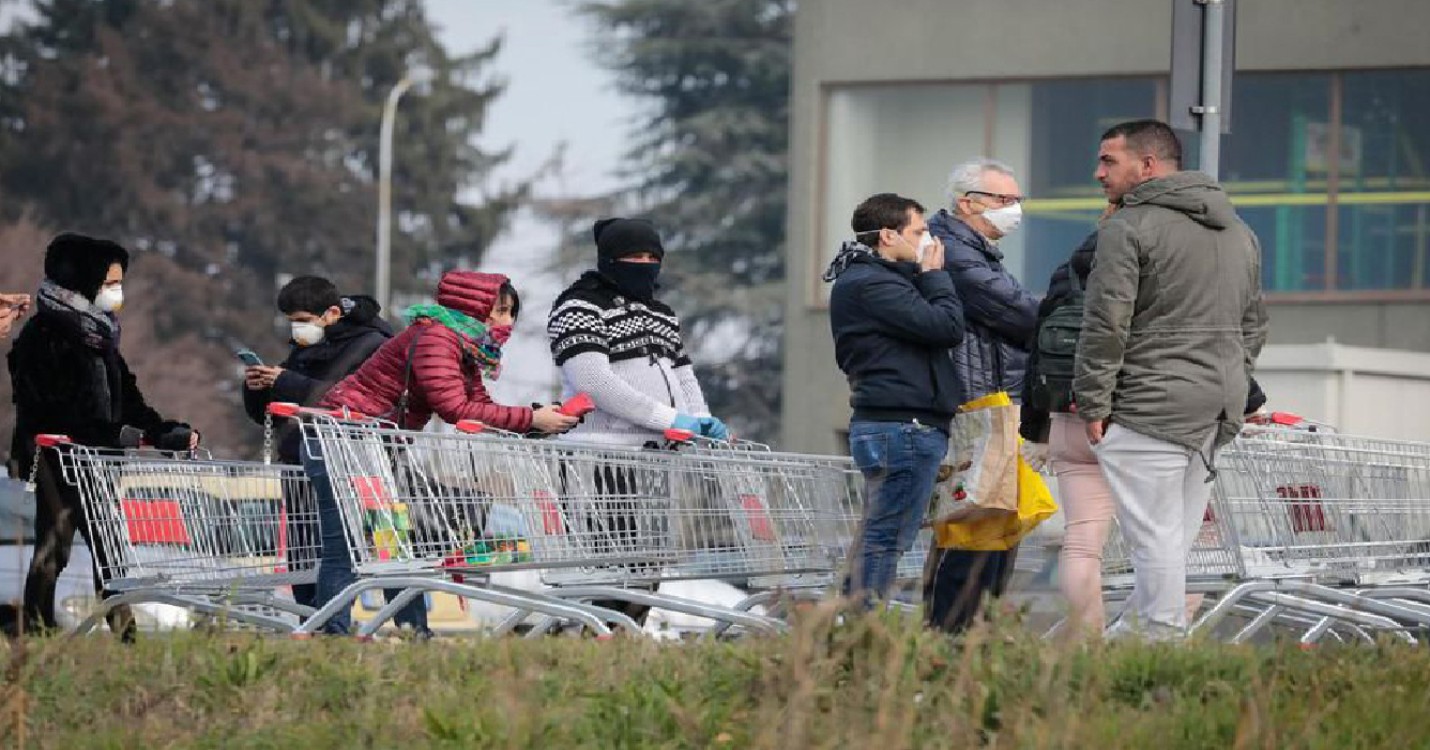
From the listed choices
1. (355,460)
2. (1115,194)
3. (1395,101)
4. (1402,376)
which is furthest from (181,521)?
(1395,101)

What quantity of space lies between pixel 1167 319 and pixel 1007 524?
4.45 feet

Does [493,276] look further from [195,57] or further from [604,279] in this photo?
[195,57]

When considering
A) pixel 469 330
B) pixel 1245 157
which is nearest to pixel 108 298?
pixel 469 330

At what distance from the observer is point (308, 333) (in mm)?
11945

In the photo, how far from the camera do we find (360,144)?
64.2 m

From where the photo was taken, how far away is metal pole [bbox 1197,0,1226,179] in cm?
1085

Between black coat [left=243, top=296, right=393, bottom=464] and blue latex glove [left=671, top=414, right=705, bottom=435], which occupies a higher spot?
black coat [left=243, top=296, right=393, bottom=464]

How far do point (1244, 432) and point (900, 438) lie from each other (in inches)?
58.6

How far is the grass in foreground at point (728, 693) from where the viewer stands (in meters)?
6.45

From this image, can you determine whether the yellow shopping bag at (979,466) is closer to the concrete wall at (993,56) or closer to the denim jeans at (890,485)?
the denim jeans at (890,485)

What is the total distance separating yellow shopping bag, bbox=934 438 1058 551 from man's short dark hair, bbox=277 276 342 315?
3.34 metres

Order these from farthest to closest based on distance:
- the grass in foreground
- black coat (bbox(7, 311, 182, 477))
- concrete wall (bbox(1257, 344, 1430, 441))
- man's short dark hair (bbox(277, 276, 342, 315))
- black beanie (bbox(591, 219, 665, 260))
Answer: concrete wall (bbox(1257, 344, 1430, 441))
man's short dark hair (bbox(277, 276, 342, 315))
black coat (bbox(7, 311, 182, 477))
black beanie (bbox(591, 219, 665, 260))
the grass in foreground

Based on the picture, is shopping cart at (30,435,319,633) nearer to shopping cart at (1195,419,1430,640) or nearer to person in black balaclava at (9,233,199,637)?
person in black balaclava at (9,233,199,637)

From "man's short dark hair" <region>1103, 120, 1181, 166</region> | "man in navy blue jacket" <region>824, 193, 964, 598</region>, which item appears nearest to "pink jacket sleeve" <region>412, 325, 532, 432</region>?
"man in navy blue jacket" <region>824, 193, 964, 598</region>
